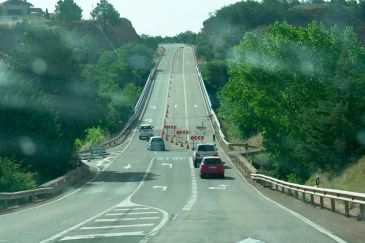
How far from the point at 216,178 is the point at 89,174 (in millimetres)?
9973

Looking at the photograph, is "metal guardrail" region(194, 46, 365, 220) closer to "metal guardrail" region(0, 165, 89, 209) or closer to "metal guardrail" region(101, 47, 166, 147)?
"metal guardrail" region(0, 165, 89, 209)

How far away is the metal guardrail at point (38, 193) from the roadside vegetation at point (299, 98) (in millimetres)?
13702

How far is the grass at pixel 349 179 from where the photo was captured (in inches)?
1124

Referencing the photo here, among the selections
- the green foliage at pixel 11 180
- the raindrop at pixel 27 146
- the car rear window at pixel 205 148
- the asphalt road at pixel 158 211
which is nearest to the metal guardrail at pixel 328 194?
the asphalt road at pixel 158 211

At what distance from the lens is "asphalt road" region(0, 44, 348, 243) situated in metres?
15.8

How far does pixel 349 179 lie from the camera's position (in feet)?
103

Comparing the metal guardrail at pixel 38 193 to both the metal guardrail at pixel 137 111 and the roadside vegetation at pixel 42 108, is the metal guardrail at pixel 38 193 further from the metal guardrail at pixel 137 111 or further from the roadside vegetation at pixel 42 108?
the metal guardrail at pixel 137 111

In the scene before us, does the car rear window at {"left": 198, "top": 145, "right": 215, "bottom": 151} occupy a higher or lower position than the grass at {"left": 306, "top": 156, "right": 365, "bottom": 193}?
higher

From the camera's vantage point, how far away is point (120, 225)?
60.1 feet

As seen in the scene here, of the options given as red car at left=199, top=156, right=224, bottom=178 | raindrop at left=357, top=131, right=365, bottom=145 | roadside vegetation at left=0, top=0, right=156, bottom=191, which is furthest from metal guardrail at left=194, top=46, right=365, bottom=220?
roadside vegetation at left=0, top=0, right=156, bottom=191

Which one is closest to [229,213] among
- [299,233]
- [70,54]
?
[299,233]

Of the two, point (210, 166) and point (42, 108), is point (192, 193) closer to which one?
point (210, 166)

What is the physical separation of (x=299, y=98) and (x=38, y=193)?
35.9m

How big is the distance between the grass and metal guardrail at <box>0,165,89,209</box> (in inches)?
519
